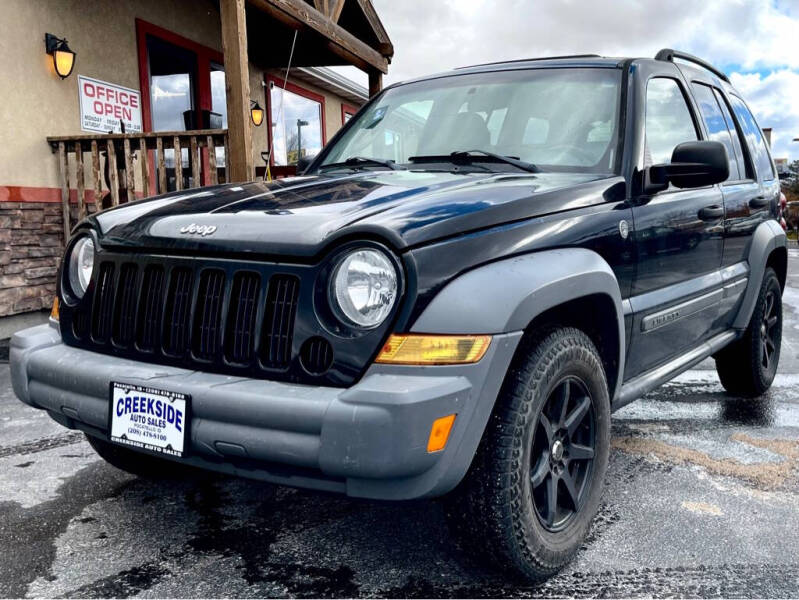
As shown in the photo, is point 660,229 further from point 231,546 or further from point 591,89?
point 231,546

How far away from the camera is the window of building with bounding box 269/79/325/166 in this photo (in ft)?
37.7

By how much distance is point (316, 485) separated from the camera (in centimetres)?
196

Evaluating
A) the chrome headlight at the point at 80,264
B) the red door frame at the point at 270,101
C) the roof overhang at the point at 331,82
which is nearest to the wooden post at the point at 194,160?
the red door frame at the point at 270,101

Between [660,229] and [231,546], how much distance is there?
196 cm

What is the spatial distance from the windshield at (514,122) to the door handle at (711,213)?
0.66 meters

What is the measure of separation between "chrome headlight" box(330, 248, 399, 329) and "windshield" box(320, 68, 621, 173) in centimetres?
111

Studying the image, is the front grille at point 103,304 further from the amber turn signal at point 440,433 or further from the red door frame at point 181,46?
the red door frame at point 181,46

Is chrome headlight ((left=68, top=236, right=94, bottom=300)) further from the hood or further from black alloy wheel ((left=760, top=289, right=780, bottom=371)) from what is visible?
black alloy wheel ((left=760, top=289, right=780, bottom=371))

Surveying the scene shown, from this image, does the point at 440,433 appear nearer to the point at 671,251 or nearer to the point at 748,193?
the point at 671,251

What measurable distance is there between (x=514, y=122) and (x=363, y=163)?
26.4 inches

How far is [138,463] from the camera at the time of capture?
3.00 meters

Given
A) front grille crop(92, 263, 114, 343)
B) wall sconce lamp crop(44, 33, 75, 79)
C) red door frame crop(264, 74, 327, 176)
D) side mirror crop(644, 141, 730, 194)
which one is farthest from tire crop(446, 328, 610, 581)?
red door frame crop(264, 74, 327, 176)

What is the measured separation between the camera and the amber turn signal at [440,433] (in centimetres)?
185

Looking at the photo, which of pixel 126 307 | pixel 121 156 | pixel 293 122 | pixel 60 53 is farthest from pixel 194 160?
pixel 293 122
